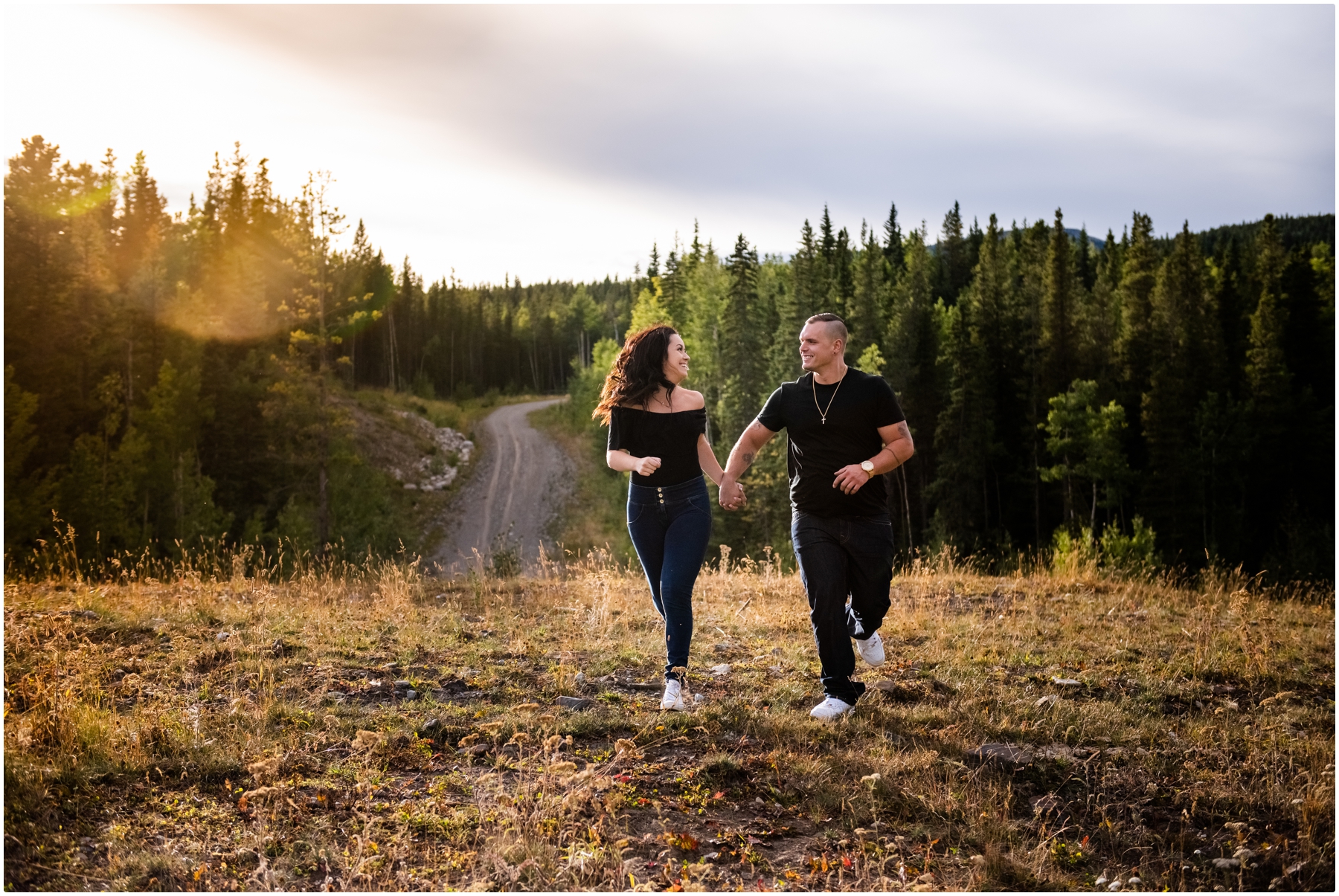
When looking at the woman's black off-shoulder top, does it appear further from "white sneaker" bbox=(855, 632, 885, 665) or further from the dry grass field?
"white sneaker" bbox=(855, 632, 885, 665)

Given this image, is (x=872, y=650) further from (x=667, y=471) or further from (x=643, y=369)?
(x=643, y=369)

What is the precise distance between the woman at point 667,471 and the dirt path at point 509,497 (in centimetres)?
2431

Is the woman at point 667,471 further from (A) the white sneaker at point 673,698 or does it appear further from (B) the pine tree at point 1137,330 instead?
(B) the pine tree at point 1137,330

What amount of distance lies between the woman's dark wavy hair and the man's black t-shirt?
769 mm

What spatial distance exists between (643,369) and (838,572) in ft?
6.18

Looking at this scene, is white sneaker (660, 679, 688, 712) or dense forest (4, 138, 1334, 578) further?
dense forest (4, 138, 1334, 578)

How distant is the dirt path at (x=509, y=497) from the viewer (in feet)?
116

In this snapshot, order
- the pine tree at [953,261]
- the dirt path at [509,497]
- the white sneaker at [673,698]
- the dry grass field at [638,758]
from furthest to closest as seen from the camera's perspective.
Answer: the pine tree at [953,261] → the dirt path at [509,497] → the white sneaker at [673,698] → the dry grass field at [638,758]

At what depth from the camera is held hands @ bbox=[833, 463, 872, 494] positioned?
205 inches

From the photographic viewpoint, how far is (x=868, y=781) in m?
4.39

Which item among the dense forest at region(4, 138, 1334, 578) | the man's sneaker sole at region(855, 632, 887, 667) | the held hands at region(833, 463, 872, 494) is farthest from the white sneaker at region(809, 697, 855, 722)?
the dense forest at region(4, 138, 1334, 578)

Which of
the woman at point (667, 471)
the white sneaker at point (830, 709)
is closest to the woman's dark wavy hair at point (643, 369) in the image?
the woman at point (667, 471)

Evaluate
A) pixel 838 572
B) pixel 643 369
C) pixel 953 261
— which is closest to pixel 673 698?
pixel 838 572

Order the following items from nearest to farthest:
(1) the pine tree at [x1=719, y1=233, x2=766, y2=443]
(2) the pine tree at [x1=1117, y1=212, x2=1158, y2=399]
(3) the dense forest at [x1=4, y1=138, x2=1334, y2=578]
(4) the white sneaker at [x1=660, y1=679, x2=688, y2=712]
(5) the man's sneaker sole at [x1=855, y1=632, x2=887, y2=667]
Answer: (4) the white sneaker at [x1=660, y1=679, x2=688, y2=712], (5) the man's sneaker sole at [x1=855, y1=632, x2=887, y2=667], (3) the dense forest at [x1=4, y1=138, x2=1334, y2=578], (1) the pine tree at [x1=719, y1=233, x2=766, y2=443], (2) the pine tree at [x1=1117, y1=212, x2=1158, y2=399]
